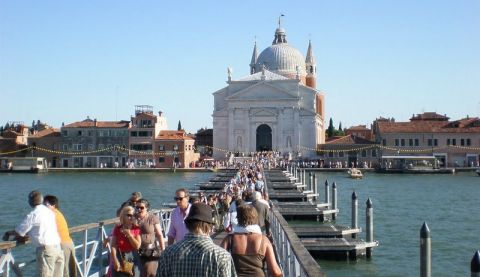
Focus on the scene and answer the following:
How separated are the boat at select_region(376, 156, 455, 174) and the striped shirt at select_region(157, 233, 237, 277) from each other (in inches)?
2698

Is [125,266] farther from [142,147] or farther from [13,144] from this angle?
[13,144]

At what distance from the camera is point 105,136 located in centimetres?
7912

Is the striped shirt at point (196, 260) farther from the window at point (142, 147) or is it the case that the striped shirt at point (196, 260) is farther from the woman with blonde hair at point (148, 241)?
the window at point (142, 147)

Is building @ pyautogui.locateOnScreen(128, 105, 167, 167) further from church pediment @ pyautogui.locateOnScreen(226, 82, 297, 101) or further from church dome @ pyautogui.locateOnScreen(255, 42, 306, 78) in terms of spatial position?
church dome @ pyautogui.locateOnScreen(255, 42, 306, 78)

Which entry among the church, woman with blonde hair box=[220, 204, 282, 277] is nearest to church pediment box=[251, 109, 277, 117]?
the church

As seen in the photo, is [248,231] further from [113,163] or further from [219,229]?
[113,163]

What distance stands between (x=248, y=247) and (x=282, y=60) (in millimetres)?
85916

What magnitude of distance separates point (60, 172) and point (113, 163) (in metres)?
6.54

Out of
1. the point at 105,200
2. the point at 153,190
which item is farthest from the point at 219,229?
the point at 153,190

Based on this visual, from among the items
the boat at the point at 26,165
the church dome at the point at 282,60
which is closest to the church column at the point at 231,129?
the church dome at the point at 282,60

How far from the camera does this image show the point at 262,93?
255 feet

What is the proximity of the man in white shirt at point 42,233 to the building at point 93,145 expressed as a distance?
7239 centimetres

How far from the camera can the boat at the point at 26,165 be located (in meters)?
75.9

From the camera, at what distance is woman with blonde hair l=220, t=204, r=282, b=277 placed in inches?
210
